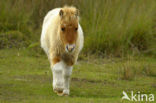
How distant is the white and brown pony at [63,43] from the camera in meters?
7.30

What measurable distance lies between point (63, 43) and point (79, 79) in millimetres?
2197

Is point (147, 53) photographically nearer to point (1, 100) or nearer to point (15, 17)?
point (15, 17)

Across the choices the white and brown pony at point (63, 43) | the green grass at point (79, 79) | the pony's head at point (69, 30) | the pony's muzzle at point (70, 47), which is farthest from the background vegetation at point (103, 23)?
the pony's muzzle at point (70, 47)

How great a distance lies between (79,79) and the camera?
9.54 m

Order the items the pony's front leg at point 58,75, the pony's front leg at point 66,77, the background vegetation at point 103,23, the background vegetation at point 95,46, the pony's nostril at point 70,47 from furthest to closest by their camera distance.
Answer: the background vegetation at point 103,23 < the background vegetation at point 95,46 < the pony's front leg at point 66,77 < the pony's front leg at point 58,75 < the pony's nostril at point 70,47

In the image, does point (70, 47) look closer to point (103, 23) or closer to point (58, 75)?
point (58, 75)

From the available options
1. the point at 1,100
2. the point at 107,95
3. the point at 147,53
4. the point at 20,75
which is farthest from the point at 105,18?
the point at 1,100

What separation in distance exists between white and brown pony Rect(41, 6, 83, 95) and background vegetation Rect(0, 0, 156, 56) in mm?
3897

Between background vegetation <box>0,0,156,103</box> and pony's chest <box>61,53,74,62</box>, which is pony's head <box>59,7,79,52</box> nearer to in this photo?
pony's chest <box>61,53,74,62</box>

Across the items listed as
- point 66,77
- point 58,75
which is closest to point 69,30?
point 58,75

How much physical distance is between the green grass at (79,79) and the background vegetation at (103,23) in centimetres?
46

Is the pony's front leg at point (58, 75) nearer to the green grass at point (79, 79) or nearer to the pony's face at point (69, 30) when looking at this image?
the green grass at point (79, 79)

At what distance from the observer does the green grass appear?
768cm

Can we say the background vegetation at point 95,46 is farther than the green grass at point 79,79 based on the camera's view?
Yes
